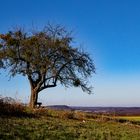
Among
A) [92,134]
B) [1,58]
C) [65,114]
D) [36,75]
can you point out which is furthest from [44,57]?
[92,134]

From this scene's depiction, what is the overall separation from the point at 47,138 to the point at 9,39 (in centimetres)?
3029

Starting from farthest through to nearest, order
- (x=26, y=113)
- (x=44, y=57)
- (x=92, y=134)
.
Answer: (x=44, y=57)
(x=26, y=113)
(x=92, y=134)

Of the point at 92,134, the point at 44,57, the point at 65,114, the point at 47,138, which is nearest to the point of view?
the point at 47,138

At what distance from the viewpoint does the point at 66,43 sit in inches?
1678

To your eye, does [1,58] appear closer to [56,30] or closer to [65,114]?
[56,30]

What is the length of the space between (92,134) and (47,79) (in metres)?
25.9

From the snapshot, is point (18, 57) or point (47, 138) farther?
point (18, 57)

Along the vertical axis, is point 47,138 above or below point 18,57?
below

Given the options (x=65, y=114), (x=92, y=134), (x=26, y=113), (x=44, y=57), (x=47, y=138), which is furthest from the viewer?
(x=44, y=57)

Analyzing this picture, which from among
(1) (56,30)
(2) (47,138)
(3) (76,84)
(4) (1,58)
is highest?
(1) (56,30)

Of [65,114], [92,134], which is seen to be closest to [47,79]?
[65,114]

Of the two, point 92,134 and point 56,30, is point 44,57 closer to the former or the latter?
point 56,30

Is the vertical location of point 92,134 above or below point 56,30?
below

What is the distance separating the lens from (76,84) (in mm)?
44000
